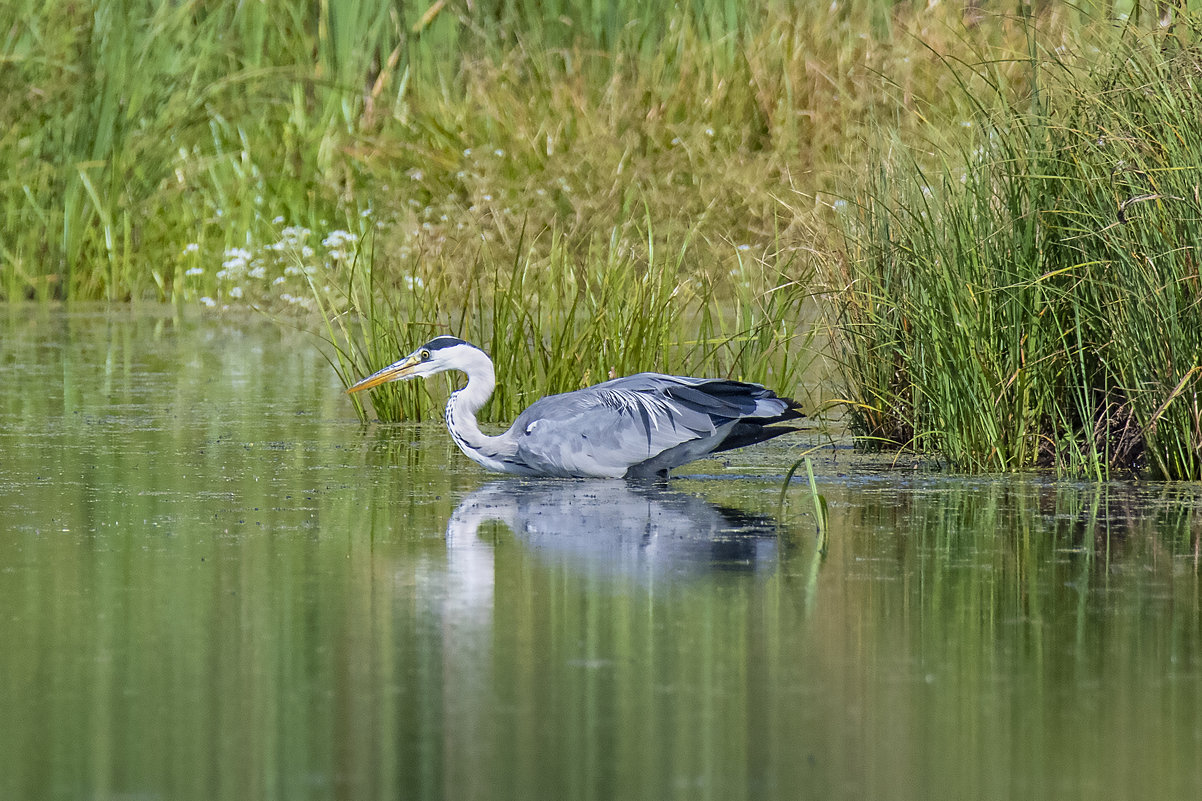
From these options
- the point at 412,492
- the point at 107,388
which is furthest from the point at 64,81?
the point at 412,492

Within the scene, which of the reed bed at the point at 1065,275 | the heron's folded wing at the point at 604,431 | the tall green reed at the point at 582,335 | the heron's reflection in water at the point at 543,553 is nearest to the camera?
the heron's reflection in water at the point at 543,553

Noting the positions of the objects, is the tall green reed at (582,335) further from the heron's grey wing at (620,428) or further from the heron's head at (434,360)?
the heron's grey wing at (620,428)

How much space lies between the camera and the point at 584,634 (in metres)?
4.15

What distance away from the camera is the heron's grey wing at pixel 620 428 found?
21.9ft

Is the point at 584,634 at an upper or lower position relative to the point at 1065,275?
lower

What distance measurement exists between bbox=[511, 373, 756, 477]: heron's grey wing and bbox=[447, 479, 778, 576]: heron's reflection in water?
→ 0.09 metres

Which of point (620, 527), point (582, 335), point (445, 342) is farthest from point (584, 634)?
point (582, 335)

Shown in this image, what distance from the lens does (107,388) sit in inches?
374

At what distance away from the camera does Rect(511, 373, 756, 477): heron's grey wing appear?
21.9 feet

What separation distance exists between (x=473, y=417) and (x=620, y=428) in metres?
0.61

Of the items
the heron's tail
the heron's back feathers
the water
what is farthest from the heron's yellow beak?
the heron's tail

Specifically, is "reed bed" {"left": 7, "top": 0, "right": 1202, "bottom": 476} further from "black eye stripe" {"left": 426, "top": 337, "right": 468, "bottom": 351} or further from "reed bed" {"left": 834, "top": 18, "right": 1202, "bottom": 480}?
"black eye stripe" {"left": 426, "top": 337, "right": 468, "bottom": 351}

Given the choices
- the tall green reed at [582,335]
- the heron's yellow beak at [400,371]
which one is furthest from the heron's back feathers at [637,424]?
the tall green reed at [582,335]

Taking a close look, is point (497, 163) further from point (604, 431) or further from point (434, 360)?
point (604, 431)
